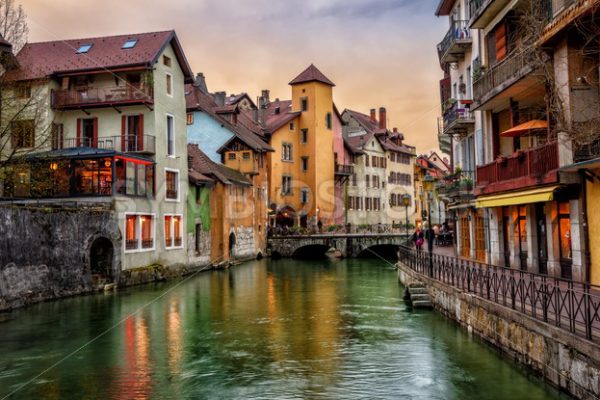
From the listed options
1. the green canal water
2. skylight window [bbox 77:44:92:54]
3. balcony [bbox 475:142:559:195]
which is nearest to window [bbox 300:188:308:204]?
skylight window [bbox 77:44:92:54]

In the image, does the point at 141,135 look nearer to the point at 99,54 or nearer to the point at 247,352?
the point at 99,54

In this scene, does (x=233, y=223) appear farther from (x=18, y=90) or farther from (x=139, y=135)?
(x=18, y=90)

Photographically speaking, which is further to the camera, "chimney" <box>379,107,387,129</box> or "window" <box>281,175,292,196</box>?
"chimney" <box>379,107,387,129</box>

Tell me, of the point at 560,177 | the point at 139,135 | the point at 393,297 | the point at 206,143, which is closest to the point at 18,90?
the point at 139,135

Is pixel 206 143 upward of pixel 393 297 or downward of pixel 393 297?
upward

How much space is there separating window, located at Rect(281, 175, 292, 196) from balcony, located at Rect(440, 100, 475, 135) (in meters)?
33.3

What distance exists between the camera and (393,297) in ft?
93.2

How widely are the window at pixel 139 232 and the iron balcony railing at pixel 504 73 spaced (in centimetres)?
2053

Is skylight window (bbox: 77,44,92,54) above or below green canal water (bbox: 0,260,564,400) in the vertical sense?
above

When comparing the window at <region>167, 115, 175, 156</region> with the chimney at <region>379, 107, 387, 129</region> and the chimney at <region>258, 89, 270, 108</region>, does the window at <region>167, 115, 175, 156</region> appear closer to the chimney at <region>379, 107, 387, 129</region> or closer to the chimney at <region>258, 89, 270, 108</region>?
the chimney at <region>258, 89, 270, 108</region>

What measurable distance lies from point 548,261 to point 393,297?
922 cm

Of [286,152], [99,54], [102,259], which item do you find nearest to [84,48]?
[99,54]

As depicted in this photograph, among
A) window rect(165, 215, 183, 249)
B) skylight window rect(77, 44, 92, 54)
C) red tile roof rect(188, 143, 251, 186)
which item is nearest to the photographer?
window rect(165, 215, 183, 249)

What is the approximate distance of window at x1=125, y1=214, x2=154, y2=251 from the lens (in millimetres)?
35156
